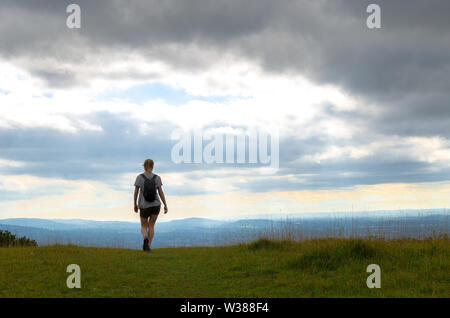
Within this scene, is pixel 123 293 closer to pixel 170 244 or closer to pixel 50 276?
pixel 50 276

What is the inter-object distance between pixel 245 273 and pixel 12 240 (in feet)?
48.2

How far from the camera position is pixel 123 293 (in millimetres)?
9102

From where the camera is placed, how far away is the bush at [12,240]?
20.3 m

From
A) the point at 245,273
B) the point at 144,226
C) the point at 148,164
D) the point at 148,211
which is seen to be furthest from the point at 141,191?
the point at 245,273

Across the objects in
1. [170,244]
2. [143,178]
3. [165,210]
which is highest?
[143,178]

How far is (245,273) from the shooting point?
37.2 ft

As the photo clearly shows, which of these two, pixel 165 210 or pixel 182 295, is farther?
pixel 165 210

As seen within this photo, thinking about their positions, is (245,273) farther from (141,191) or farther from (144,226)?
(141,191)

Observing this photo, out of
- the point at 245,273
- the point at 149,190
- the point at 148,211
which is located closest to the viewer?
the point at 245,273

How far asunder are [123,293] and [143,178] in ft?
24.8

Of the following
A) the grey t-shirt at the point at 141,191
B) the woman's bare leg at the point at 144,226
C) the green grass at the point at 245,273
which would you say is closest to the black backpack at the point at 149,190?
the grey t-shirt at the point at 141,191

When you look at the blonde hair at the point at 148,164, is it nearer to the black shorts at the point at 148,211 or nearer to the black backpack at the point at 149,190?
the black backpack at the point at 149,190

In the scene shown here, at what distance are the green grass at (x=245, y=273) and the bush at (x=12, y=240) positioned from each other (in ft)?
18.7
